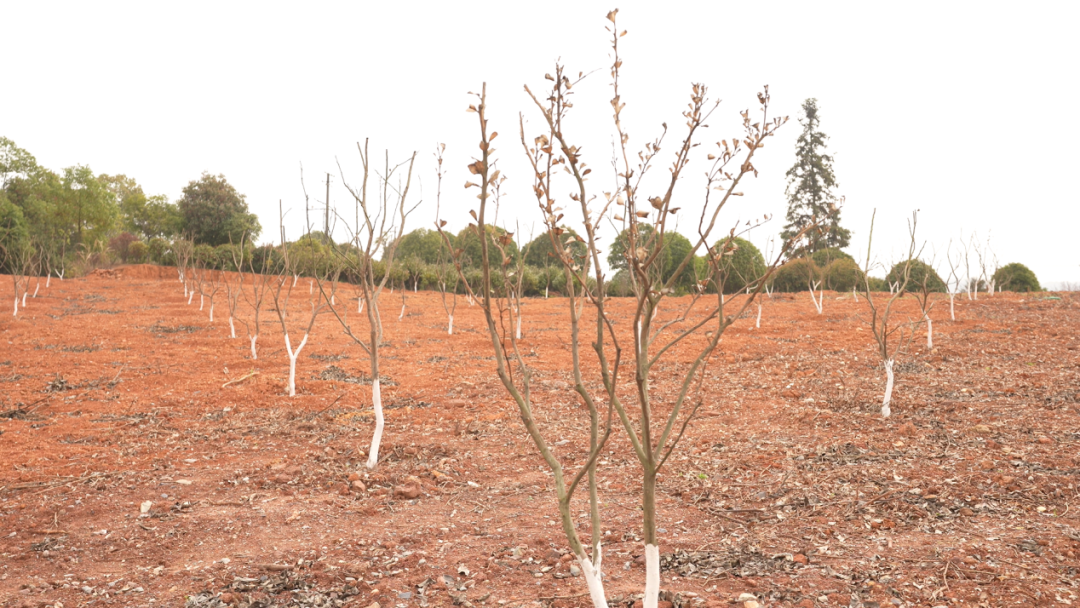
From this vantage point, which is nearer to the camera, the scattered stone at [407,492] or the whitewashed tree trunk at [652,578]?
the whitewashed tree trunk at [652,578]

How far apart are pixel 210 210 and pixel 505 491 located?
33.1 meters

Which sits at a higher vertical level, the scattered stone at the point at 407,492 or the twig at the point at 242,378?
the twig at the point at 242,378

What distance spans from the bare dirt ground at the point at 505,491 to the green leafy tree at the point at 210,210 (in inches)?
952

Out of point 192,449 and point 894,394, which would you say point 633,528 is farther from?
point 894,394

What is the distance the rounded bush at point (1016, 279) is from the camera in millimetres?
25500

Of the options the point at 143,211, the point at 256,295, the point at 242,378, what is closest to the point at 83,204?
the point at 143,211

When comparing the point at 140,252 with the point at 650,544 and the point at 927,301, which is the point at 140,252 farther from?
the point at 650,544

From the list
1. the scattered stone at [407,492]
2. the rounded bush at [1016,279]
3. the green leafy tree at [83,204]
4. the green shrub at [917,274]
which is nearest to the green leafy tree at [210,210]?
the green leafy tree at [83,204]

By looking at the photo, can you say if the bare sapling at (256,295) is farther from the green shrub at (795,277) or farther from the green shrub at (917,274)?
the green shrub at (795,277)

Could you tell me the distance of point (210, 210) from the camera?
33344mm

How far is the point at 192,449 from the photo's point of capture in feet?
21.4

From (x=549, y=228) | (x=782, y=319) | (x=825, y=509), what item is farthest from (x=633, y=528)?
(x=782, y=319)

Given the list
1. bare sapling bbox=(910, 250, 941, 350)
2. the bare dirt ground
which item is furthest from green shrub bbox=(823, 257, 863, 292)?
the bare dirt ground

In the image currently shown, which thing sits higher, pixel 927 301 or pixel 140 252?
pixel 140 252
